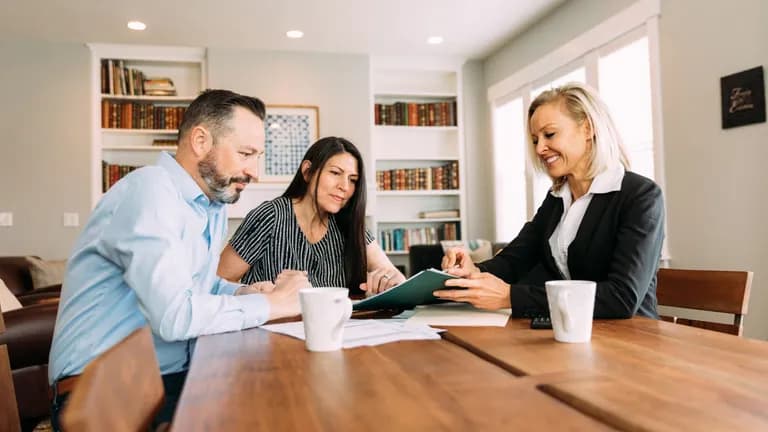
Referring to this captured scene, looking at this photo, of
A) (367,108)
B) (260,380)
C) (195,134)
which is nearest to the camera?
(260,380)

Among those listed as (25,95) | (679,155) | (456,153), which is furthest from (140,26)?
(679,155)

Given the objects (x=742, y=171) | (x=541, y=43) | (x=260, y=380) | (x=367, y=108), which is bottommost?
(x=260, y=380)

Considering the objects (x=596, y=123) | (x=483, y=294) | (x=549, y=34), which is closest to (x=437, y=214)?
(x=549, y=34)

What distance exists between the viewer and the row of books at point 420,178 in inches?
229

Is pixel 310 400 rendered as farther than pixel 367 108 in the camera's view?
No

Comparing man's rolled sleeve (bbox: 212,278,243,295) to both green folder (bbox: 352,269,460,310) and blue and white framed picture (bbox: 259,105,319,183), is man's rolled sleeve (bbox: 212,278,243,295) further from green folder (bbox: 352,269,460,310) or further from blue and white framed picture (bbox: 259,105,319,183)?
blue and white framed picture (bbox: 259,105,319,183)

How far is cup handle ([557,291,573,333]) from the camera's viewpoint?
3.05 feet

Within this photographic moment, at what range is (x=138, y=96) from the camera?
209 inches

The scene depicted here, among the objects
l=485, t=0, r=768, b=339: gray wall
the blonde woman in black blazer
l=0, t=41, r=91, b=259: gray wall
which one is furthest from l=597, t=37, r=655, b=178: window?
l=0, t=41, r=91, b=259: gray wall

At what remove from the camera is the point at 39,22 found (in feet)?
15.4

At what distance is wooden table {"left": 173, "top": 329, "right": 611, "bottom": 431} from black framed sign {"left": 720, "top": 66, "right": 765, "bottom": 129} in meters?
2.67

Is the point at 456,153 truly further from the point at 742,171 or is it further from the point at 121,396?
the point at 121,396

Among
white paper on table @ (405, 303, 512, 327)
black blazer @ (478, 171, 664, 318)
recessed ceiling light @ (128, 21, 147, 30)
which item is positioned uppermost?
recessed ceiling light @ (128, 21, 147, 30)

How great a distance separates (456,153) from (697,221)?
3022 millimetres
